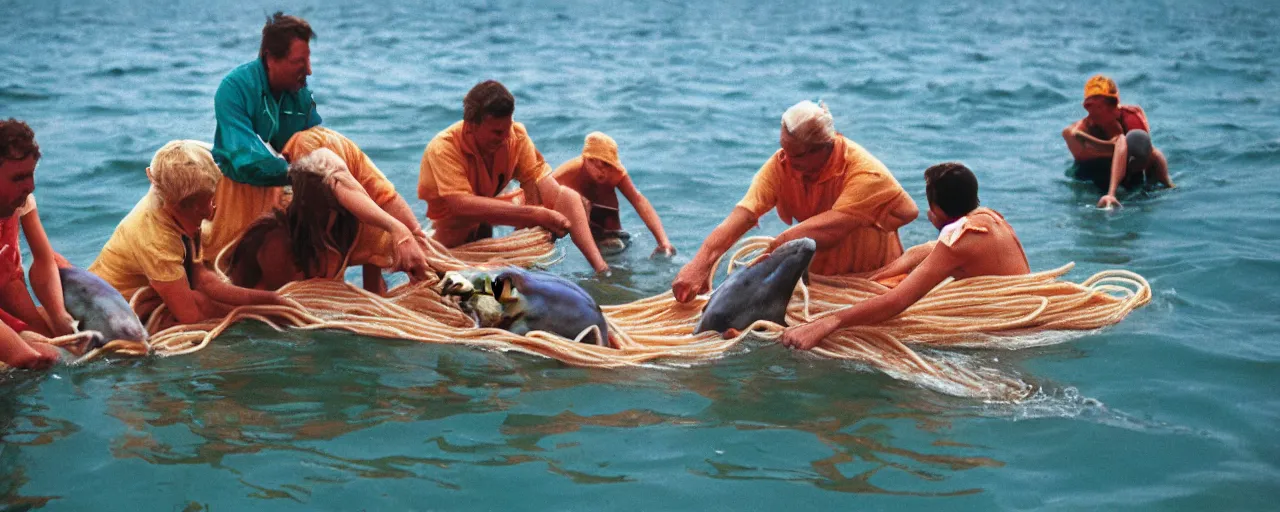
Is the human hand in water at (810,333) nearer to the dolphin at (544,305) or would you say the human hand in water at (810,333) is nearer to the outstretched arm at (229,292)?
the dolphin at (544,305)

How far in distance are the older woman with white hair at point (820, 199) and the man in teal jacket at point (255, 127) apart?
6.36 feet

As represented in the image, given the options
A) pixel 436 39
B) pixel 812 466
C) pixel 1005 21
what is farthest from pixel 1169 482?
pixel 1005 21

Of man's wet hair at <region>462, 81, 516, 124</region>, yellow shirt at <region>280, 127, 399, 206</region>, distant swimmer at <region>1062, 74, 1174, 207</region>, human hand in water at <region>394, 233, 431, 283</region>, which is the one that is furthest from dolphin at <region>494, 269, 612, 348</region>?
distant swimmer at <region>1062, 74, 1174, 207</region>

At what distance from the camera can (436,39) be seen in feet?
69.7

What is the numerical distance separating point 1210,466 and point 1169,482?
23 centimetres

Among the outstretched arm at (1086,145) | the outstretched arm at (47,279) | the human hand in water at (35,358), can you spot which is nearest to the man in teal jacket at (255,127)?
the outstretched arm at (47,279)

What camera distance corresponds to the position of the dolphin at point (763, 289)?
5402 mm

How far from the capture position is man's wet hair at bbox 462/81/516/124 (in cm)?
659

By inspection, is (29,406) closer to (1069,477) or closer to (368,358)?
(368,358)

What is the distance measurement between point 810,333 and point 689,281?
2.44 ft

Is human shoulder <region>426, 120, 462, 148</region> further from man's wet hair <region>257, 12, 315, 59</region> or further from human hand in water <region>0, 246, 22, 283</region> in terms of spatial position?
human hand in water <region>0, 246, 22, 283</region>

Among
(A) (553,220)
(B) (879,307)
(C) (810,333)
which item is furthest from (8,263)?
(B) (879,307)

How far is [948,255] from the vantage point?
5324mm

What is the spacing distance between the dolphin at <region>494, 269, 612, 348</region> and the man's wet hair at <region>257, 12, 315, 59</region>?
1479mm
